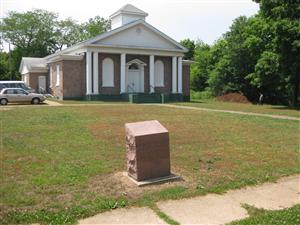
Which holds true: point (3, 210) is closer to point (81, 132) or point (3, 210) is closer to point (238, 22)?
point (81, 132)

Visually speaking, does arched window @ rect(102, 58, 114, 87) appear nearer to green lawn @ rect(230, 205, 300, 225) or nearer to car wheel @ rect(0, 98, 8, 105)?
car wheel @ rect(0, 98, 8, 105)

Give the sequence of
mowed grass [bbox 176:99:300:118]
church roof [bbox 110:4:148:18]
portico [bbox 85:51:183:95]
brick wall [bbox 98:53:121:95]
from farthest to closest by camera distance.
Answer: church roof [bbox 110:4:148:18]
brick wall [bbox 98:53:121:95]
portico [bbox 85:51:183:95]
mowed grass [bbox 176:99:300:118]

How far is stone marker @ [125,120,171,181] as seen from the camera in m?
6.80

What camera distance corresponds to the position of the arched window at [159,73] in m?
38.3

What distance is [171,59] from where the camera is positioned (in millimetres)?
38812

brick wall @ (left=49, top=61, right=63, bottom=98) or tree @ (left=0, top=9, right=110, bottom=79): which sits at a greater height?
tree @ (left=0, top=9, right=110, bottom=79)

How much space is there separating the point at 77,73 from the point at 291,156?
2726 cm

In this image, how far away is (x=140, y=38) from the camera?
120 ft

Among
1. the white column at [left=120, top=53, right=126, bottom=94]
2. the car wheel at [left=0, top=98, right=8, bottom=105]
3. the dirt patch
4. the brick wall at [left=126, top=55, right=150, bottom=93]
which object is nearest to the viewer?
the car wheel at [left=0, top=98, right=8, bottom=105]

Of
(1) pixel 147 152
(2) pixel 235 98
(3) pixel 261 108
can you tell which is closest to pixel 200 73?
(2) pixel 235 98

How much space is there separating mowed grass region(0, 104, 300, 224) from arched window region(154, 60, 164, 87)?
2483cm

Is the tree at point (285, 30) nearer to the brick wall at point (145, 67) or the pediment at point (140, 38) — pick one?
the pediment at point (140, 38)

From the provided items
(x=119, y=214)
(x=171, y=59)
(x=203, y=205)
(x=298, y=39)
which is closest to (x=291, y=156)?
(x=203, y=205)

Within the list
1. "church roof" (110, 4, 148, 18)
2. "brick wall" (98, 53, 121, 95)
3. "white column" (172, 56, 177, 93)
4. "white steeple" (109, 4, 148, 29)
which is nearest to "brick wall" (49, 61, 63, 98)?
"brick wall" (98, 53, 121, 95)
